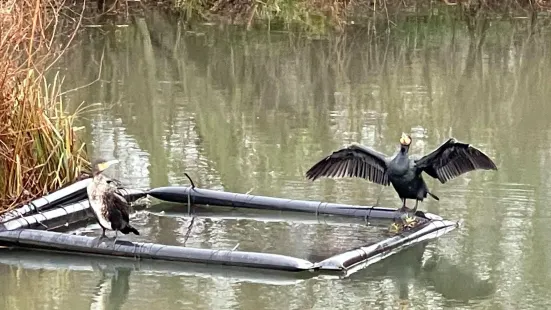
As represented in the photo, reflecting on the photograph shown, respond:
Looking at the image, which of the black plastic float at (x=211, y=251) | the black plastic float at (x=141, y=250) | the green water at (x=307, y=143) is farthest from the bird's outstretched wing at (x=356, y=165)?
the black plastic float at (x=141, y=250)

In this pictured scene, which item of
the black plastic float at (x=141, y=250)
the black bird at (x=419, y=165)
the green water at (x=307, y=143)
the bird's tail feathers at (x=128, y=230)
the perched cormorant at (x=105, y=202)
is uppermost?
the black bird at (x=419, y=165)

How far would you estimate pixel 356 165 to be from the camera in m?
6.98

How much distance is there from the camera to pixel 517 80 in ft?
42.7

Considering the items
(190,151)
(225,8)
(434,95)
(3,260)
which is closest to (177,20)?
(225,8)

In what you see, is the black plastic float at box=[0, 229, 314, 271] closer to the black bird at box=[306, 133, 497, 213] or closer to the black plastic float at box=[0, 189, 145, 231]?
the black plastic float at box=[0, 189, 145, 231]

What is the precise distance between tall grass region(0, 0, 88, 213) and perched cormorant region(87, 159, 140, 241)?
855 millimetres

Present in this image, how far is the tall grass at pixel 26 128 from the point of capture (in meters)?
6.92

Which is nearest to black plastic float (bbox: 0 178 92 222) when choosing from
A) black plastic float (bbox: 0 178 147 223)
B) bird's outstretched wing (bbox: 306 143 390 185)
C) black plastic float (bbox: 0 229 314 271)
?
black plastic float (bbox: 0 178 147 223)

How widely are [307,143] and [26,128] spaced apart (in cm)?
315

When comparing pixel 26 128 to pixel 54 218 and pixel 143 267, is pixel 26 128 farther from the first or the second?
pixel 143 267

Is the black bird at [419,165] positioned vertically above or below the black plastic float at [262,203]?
above

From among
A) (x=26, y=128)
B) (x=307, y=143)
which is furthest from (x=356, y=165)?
(x=307, y=143)

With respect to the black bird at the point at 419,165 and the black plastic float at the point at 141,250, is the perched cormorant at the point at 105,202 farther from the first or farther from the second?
the black bird at the point at 419,165

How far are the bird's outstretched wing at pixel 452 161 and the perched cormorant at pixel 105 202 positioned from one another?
5.75 feet
